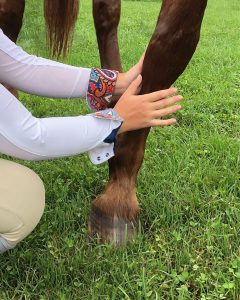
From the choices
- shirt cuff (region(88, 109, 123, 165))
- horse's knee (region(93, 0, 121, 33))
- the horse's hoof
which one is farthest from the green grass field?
horse's knee (region(93, 0, 121, 33))

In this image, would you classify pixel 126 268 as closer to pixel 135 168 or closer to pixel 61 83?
pixel 135 168

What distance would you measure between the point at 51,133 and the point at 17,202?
0.16 meters

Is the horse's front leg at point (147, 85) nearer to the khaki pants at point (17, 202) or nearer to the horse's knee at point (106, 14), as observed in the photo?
the khaki pants at point (17, 202)

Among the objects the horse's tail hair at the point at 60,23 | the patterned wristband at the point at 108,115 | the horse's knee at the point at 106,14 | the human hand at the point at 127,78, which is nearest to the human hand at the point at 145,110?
the patterned wristband at the point at 108,115

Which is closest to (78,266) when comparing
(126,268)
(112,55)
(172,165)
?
(126,268)

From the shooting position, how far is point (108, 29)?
70.7 inches

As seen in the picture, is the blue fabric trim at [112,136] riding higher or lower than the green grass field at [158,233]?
higher

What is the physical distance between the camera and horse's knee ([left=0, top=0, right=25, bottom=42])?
5.10 feet

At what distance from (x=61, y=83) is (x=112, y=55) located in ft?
1.98

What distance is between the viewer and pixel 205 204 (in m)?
1.25

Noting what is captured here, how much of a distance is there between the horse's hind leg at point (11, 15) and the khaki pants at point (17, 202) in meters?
0.68

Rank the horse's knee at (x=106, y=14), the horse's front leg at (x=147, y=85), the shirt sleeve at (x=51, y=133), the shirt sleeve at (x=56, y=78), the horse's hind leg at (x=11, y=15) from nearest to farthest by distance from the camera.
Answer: the shirt sleeve at (x=51, y=133)
the horse's front leg at (x=147, y=85)
the shirt sleeve at (x=56, y=78)
the horse's hind leg at (x=11, y=15)
the horse's knee at (x=106, y=14)

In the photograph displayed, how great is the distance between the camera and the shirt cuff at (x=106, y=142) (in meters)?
1.00

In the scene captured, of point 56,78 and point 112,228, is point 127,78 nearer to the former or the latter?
point 56,78
